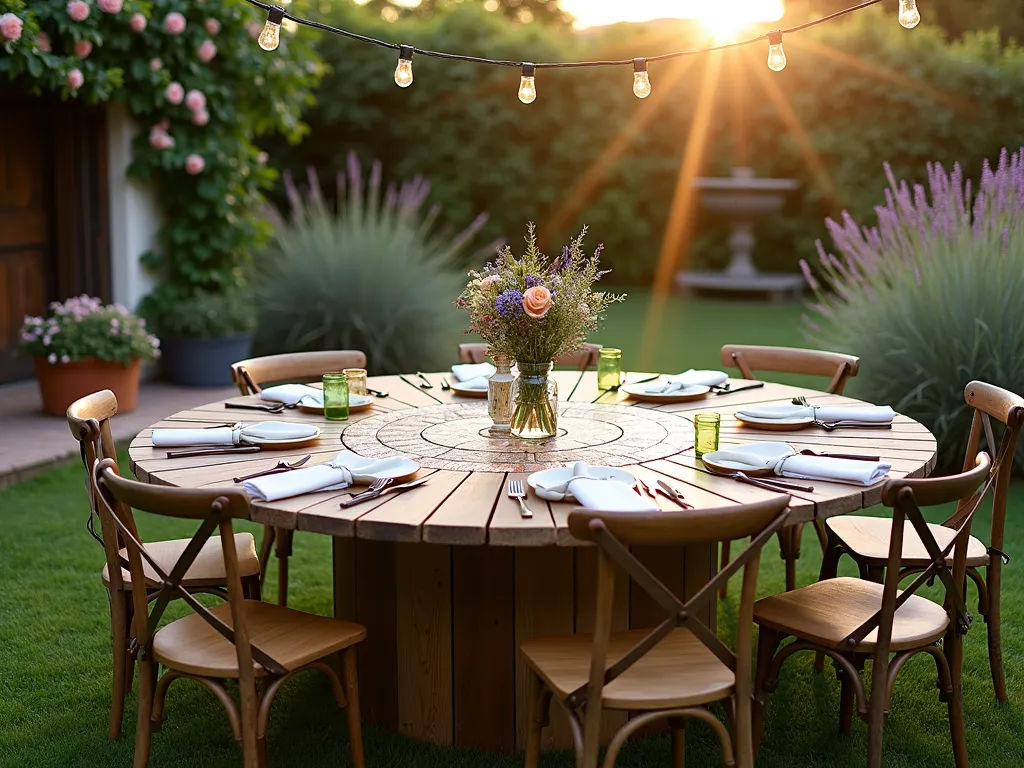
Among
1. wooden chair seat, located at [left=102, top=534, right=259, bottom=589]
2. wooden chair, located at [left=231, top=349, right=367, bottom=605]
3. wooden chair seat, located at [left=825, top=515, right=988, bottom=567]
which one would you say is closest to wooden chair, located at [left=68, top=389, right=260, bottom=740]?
wooden chair seat, located at [left=102, top=534, right=259, bottom=589]

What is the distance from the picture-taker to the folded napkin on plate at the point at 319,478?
7.73 feet

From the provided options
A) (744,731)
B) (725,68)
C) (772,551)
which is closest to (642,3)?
(725,68)

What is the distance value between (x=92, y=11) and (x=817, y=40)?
8149 millimetres

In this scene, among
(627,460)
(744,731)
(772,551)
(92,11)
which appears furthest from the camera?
(92,11)

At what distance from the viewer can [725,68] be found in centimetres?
1231

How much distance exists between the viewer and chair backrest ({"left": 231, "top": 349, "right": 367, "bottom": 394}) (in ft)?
12.3

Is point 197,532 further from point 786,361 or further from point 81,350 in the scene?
point 81,350

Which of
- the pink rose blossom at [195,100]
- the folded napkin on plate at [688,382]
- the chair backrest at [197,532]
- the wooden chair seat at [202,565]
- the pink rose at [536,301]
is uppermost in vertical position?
the pink rose blossom at [195,100]

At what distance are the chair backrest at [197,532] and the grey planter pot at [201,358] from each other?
4.78 metres

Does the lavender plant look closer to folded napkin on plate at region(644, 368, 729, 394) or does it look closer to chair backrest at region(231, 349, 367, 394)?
folded napkin on plate at region(644, 368, 729, 394)

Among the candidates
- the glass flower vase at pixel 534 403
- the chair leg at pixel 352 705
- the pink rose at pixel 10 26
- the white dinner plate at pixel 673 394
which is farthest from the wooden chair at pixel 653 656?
Result: the pink rose at pixel 10 26

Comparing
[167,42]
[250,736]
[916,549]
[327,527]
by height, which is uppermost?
[167,42]

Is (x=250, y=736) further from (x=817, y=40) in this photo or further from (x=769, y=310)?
(x=817, y=40)

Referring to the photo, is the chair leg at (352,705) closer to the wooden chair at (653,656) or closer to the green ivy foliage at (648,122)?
the wooden chair at (653,656)
